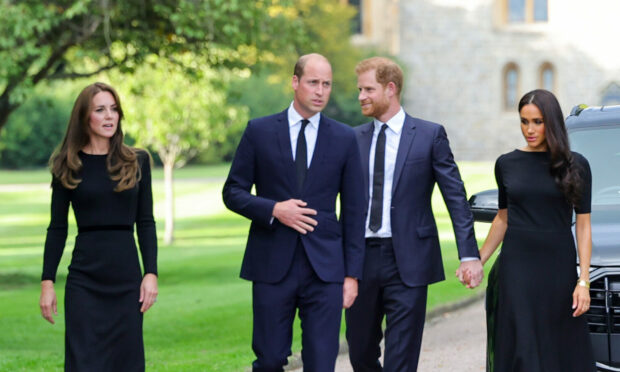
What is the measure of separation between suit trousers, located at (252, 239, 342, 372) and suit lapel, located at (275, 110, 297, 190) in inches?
12.1

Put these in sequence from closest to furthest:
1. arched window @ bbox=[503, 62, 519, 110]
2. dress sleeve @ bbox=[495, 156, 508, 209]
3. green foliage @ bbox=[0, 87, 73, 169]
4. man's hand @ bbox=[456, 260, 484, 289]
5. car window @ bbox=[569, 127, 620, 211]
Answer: dress sleeve @ bbox=[495, 156, 508, 209] → man's hand @ bbox=[456, 260, 484, 289] → car window @ bbox=[569, 127, 620, 211] → arched window @ bbox=[503, 62, 519, 110] → green foliage @ bbox=[0, 87, 73, 169]

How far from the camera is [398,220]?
259 inches

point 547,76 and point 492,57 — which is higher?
point 492,57

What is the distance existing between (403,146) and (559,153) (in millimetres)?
1104

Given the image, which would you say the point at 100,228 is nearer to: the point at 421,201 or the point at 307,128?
the point at 307,128

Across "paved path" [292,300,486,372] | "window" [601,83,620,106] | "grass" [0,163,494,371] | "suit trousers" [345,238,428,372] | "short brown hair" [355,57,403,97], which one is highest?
"short brown hair" [355,57,403,97]

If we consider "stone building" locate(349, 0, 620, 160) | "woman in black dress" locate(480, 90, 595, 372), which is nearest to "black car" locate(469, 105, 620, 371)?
"woman in black dress" locate(480, 90, 595, 372)

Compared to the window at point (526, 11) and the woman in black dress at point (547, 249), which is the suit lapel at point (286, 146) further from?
the window at point (526, 11)

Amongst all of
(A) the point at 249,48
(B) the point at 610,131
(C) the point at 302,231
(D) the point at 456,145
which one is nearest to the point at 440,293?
(A) the point at 249,48

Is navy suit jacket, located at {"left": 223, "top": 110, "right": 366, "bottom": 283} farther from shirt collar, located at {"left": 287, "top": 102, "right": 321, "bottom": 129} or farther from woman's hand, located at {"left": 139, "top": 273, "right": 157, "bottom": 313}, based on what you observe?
woman's hand, located at {"left": 139, "top": 273, "right": 157, "bottom": 313}

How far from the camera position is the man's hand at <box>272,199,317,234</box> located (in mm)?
5699

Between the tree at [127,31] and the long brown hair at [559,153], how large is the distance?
31.5 ft

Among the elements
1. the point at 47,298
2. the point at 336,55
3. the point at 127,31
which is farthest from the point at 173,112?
the point at 336,55

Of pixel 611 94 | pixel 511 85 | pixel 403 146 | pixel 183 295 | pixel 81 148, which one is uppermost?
pixel 81 148
